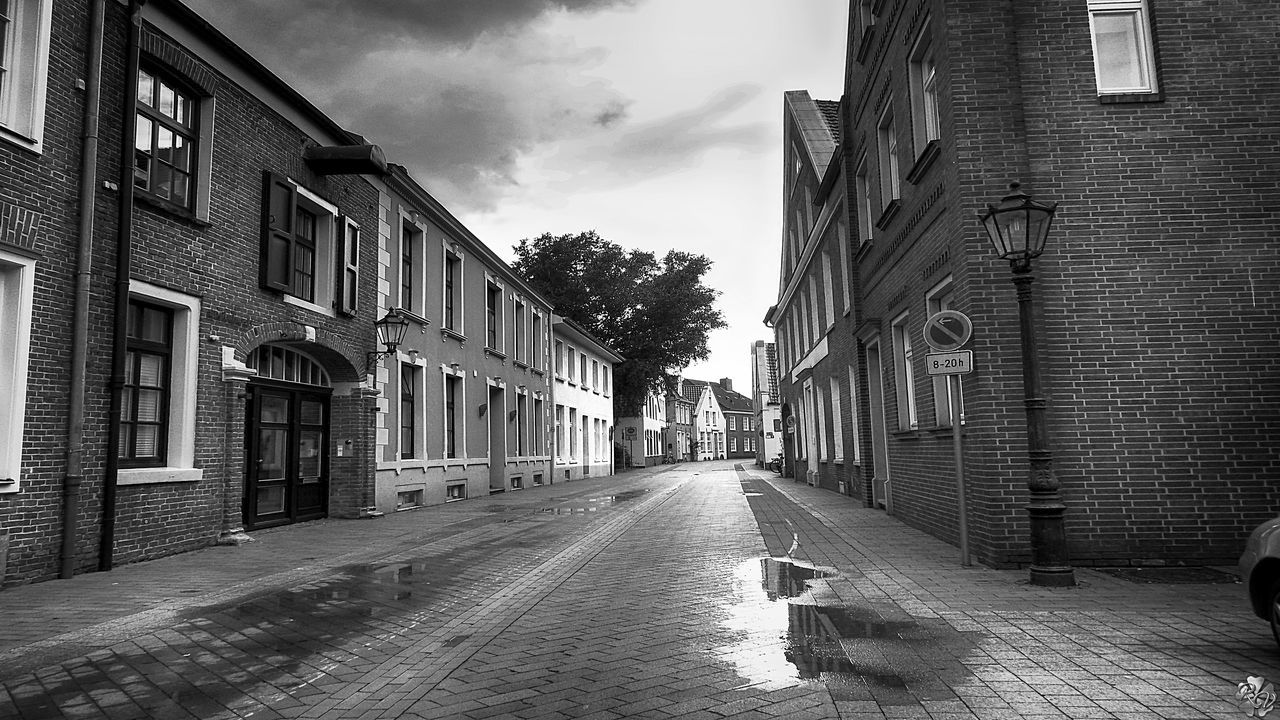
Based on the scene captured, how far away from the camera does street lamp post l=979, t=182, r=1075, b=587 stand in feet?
22.5

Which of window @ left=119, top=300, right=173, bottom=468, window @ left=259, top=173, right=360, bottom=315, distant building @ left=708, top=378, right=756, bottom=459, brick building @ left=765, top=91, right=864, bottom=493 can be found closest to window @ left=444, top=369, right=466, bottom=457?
window @ left=259, top=173, right=360, bottom=315

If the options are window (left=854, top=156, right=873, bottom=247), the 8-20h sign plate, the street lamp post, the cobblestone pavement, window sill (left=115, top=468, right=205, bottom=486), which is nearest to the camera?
the cobblestone pavement

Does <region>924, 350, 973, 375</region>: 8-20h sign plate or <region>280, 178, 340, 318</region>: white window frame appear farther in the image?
<region>280, 178, 340, 318</region>: white window frame

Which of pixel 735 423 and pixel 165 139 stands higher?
pixel 165 139

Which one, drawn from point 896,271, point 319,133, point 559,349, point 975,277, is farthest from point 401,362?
point 559,349

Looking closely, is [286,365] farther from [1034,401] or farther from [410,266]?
[1034,401]

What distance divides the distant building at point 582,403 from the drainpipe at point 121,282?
70.9 ft

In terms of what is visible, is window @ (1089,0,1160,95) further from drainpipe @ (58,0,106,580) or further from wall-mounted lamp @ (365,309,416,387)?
wall-mounted lamp @ (365,309,416,387)

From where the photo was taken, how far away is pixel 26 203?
771 centimetres

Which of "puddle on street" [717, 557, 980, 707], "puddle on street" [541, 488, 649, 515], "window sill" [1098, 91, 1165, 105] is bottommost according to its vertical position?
"puddle on street" [717, 557, 980, 707]

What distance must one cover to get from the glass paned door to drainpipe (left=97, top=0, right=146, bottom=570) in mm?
3157

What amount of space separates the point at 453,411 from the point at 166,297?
10281 mm

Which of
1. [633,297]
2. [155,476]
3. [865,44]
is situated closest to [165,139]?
[155,476]

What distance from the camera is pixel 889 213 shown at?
11.8m
